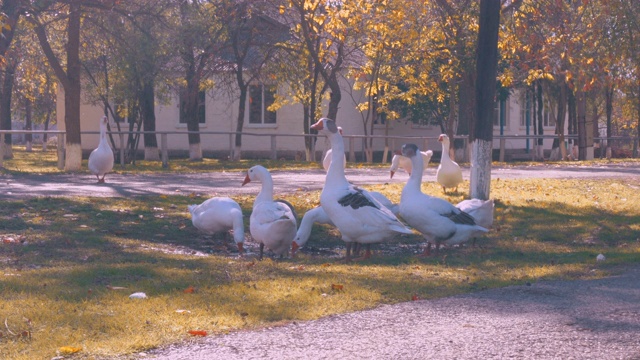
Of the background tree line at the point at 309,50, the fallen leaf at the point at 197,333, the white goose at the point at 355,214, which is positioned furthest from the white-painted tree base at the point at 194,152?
the fallen leaf at the point at 197,333

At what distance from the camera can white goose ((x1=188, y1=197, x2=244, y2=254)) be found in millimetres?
10578

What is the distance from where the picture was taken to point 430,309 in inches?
266

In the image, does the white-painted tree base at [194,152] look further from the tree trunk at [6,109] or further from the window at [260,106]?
the tree trunk at [6,109]

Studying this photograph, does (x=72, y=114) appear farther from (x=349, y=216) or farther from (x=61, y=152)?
(x=349, y=216)

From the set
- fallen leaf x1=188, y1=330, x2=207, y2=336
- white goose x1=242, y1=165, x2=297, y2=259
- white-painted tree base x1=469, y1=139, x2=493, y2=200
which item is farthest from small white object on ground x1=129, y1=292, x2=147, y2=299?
white-painted tree base x1=469, y1=139, x2=493, y2=200

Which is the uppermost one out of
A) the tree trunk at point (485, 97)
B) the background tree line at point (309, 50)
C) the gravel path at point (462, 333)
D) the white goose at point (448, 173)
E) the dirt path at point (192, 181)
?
the background tree line at point (309, 50)

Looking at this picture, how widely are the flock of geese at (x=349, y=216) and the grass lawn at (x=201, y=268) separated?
298 millimetres

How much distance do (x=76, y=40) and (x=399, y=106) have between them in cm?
2225

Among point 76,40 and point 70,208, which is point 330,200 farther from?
point 76,40

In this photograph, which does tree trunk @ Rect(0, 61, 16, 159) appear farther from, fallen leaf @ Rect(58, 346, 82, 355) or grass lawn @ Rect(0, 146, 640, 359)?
fallen leaf @ Rect(58, 346, 82, 355)

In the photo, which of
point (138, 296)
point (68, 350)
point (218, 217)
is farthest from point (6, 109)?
point (68, 350)

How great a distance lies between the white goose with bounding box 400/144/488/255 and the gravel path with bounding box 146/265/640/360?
2.50 m

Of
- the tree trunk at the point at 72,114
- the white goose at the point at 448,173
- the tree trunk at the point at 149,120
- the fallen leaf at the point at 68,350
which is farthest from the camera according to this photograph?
the tree trunk at the point at 149,120

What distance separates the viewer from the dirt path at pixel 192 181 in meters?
15.9
